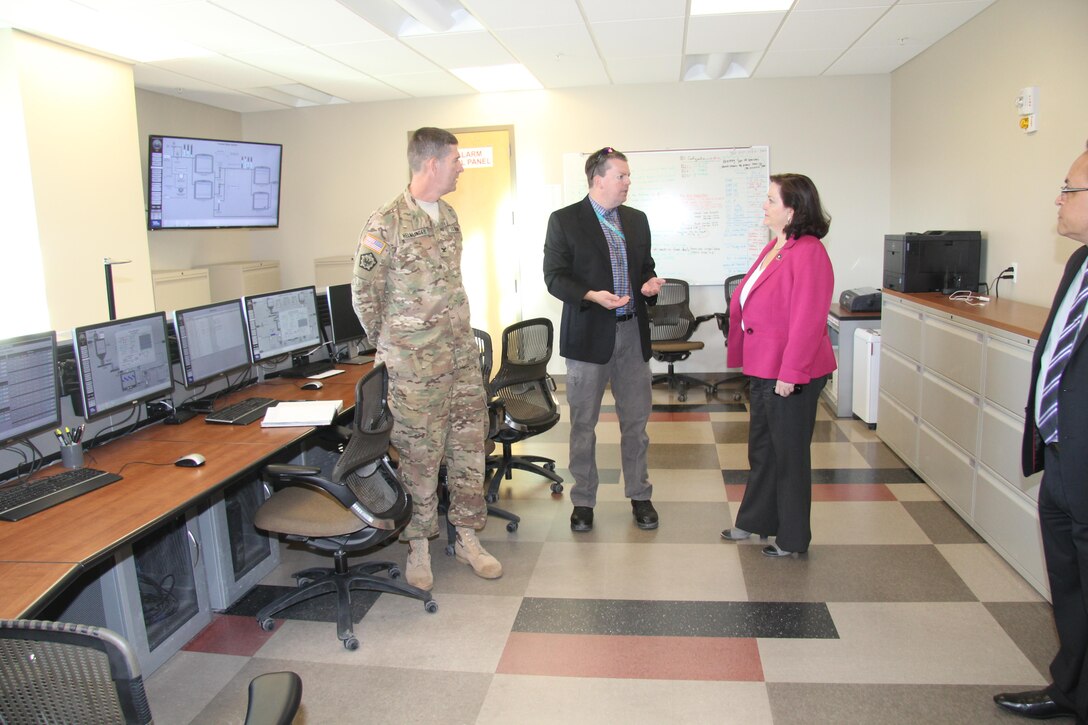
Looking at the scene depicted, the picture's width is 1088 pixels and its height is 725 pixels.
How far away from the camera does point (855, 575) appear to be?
3141 millimetres

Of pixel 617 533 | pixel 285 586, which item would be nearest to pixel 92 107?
pixel 285 586

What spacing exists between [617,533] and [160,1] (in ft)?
11.9

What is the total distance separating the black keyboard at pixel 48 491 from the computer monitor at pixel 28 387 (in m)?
0.16

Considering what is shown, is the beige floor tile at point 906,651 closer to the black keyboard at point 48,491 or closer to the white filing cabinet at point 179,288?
the black keyboard at point 48,491

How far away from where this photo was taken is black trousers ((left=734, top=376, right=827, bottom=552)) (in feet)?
10.1

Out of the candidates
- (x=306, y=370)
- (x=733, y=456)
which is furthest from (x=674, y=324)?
(x=306, y=370)

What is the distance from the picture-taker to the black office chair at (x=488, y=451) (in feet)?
11.7

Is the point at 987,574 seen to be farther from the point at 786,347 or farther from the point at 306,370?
the point at 306,370

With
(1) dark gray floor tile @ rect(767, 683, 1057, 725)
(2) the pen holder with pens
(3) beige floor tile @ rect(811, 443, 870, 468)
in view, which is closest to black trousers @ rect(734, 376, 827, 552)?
(1) dark gray floor tile @ rect(767, 683, 1057, 725)

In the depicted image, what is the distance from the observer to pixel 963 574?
3.12 metres

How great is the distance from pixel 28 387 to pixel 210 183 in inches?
149

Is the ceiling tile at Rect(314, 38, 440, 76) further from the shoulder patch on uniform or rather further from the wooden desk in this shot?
the wooden desk

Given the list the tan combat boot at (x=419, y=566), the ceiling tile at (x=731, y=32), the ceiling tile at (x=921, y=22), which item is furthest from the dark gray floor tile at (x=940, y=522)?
the ceiling tile at (x=731, y=32)

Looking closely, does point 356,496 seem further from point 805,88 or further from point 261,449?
point 805,88
